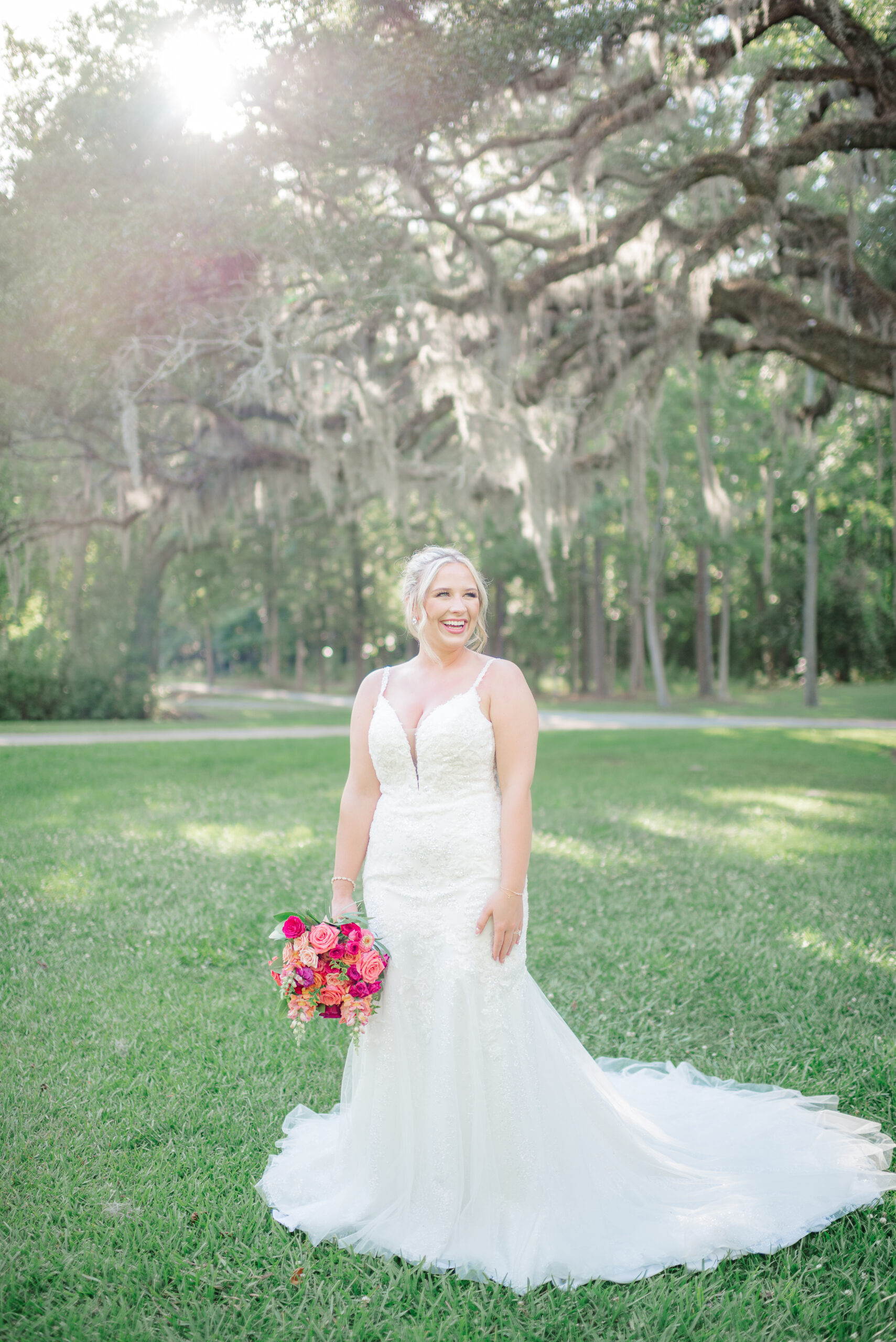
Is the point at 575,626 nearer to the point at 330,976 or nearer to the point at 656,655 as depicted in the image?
the point at 656,655

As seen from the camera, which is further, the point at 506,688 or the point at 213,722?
the point at 213,722

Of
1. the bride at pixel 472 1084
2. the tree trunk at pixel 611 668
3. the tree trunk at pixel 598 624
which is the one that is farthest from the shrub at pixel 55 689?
the bride at pixel 472 1084

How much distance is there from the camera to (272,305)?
33.5 ft

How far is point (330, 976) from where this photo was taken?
96.7 inches

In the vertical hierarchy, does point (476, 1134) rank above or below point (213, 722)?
below

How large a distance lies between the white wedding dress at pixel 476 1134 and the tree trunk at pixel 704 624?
70.2 ft

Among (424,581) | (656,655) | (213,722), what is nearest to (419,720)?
(424,581)

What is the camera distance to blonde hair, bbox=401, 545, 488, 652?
2674 millimetres

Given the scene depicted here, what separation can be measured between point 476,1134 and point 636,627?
24.9m

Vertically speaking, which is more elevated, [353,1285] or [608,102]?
[608,102]

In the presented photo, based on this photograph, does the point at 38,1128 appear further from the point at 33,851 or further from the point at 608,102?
the point at 608,102

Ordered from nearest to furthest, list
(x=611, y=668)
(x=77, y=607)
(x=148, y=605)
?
(x=77, y=607)
(x=148, y=605)
(x=611, y=668)

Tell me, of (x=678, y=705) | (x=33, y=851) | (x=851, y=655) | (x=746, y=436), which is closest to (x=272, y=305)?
(x=33, y=851)

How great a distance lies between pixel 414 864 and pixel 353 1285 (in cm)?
112
